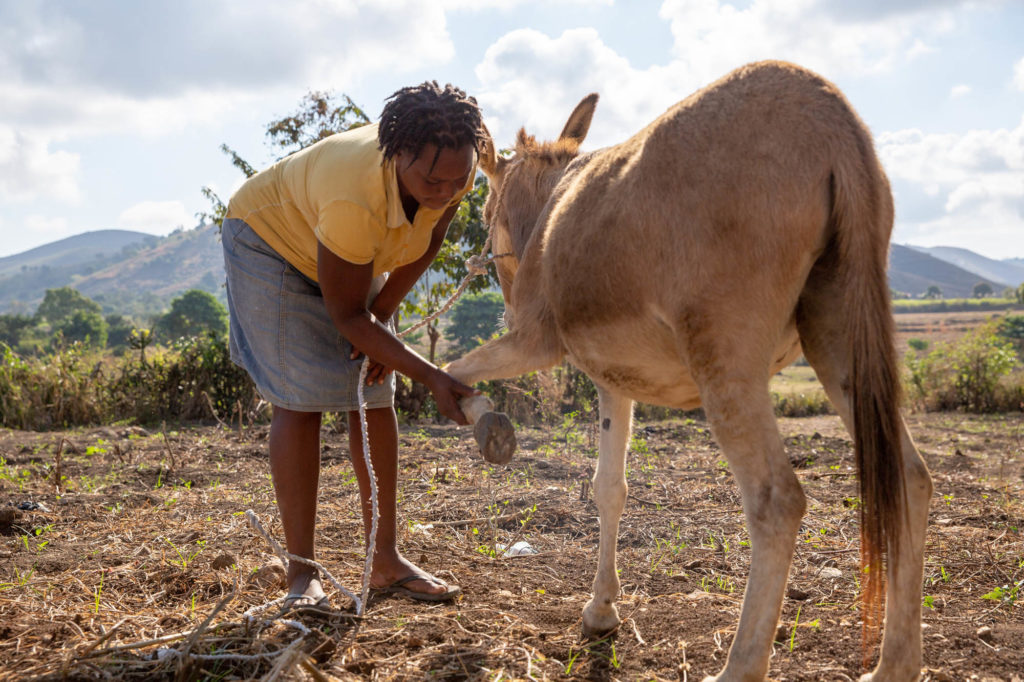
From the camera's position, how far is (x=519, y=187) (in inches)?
142

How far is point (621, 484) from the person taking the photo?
9.90 ft

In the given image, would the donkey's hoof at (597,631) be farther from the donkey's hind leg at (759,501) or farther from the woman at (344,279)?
the donkey's hind leg at (759,501)

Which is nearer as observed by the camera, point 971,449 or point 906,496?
point 906,496

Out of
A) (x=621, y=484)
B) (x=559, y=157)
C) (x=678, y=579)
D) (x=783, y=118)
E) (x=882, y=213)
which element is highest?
(x=559, y=157)

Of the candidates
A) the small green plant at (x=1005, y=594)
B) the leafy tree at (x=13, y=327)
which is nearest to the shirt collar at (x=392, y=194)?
the small green plant at (x=1005, y=594)

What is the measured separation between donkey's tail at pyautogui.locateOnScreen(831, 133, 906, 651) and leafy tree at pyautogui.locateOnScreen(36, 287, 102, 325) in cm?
10094

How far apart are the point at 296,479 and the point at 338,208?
42.8 inches

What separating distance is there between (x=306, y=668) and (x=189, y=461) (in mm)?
4395

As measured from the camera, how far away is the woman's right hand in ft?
8.25

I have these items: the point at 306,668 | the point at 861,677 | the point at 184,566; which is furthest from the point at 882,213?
the point at 184,566

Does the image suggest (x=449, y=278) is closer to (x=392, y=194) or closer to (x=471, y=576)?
(x=471, y=576)

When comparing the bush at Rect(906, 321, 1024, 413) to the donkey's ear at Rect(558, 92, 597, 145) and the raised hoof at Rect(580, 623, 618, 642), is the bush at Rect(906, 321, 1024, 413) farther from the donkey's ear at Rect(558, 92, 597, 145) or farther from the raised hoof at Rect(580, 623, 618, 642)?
the raised hoof at Rect(580, 623, 618, 642)

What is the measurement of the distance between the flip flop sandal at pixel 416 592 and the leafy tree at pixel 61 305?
326ft

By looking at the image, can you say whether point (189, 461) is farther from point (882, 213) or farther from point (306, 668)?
point (882, 213)
